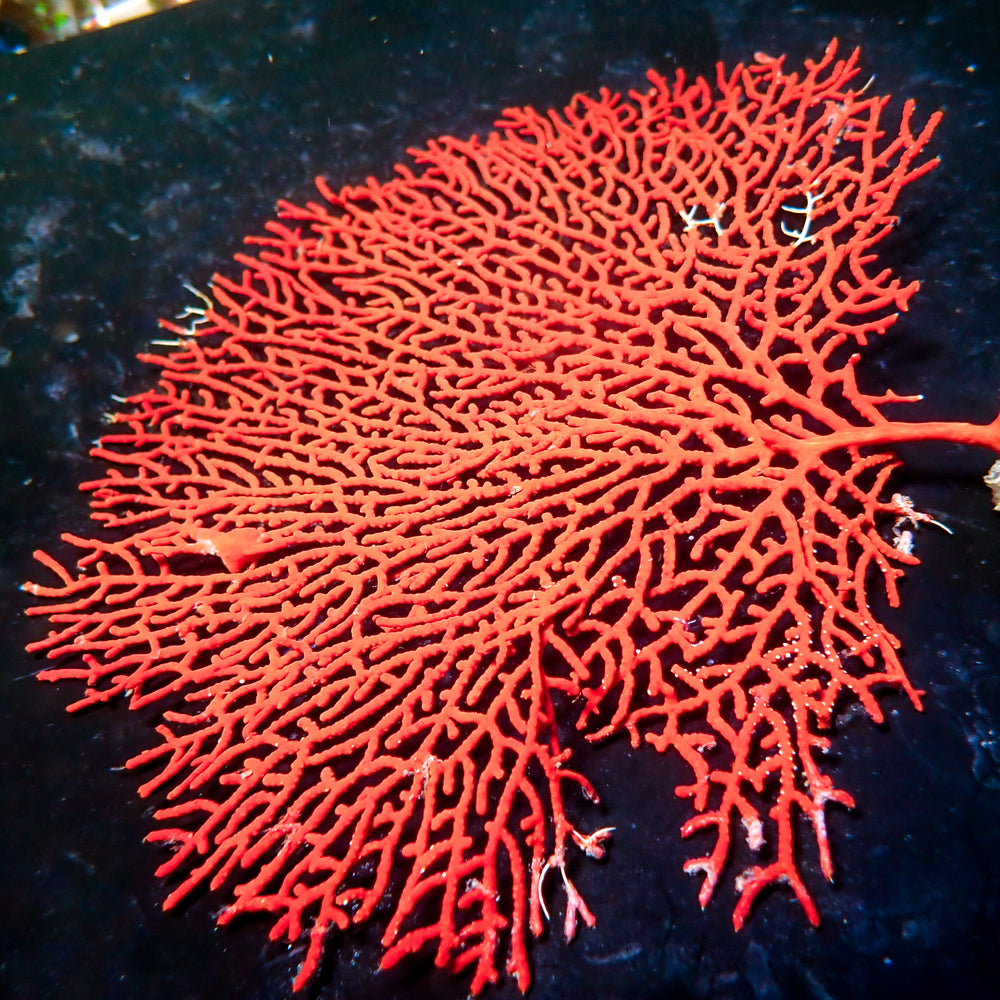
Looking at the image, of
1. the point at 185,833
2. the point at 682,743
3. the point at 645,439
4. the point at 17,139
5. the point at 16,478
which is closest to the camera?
the point at 682,743

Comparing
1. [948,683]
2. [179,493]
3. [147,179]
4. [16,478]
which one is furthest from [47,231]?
[948,683]

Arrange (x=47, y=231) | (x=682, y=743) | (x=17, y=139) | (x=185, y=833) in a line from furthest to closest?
(x=17, y=139)
(x=47, y=231)
(x=185, y=833)
(x=682, y=743)

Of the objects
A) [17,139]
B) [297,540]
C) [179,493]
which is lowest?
[297,540]

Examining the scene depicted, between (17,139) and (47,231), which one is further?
(17,139)

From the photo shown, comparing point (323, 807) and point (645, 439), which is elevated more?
point (645, 439)

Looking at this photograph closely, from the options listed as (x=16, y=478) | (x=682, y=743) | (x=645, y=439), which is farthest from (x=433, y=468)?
(x=16, y=478)

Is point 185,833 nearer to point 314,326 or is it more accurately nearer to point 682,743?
point 682,743
